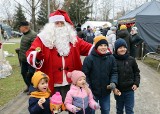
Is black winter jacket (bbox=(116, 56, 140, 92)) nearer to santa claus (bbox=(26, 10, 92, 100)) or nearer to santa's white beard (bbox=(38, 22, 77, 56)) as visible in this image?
santa claus (bbox=(26, 10, 92, 100))

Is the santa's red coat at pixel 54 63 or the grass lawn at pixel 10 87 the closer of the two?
the santa's red coat at pixel 54 63

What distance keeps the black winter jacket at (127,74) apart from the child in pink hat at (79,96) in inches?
29.9

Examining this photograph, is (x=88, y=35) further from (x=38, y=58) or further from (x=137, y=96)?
(x=38, y=58)

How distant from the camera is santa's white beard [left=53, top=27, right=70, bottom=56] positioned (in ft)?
13.9

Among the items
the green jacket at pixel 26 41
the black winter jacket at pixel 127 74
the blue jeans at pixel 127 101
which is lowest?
the blue jeans at pixel 127 101

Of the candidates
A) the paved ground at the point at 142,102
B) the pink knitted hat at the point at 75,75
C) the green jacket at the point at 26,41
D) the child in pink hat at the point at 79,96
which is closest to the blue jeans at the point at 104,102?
the child in pink hat at the point at 79,96

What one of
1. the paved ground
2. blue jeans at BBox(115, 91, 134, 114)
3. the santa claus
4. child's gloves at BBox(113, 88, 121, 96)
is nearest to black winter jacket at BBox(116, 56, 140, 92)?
blue jeans at BBox(115, 91, 134, 114)

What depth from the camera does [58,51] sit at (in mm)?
4238

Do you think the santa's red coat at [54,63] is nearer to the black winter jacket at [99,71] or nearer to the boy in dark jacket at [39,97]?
the black winter jacket at [99,71]

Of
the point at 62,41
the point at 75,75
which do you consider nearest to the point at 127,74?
the point at 75,75

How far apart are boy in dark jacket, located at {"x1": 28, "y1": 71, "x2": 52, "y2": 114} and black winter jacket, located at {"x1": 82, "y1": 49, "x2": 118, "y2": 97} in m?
0.75

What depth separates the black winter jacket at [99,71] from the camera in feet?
14.1

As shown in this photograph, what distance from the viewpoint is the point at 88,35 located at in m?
20.3

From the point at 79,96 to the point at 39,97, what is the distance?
1.74 ft
